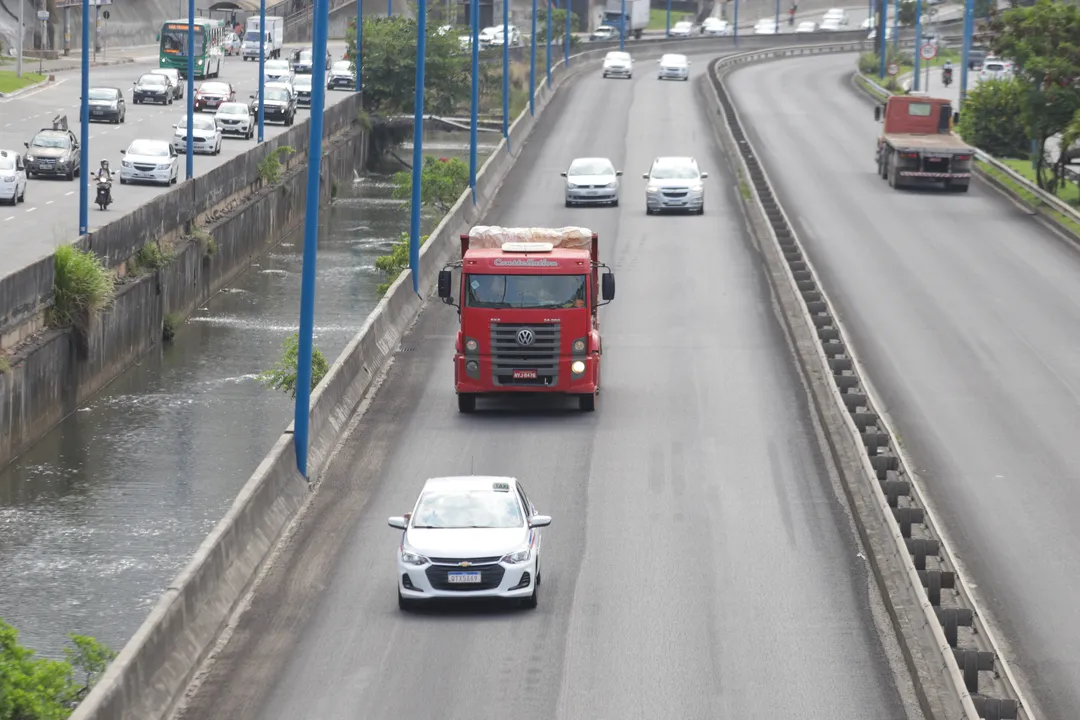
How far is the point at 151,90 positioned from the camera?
91.9 meters

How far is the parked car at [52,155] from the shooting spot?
60.0 meters

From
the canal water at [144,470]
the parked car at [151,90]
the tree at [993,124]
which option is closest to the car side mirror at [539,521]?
the canal water at [144,470]

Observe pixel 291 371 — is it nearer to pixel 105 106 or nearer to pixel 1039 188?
pixel 1039 188

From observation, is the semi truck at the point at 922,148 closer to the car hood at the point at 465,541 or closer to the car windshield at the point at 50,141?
the car windshield at the point at 50,141

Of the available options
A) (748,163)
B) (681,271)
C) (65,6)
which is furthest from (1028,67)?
(65,6)

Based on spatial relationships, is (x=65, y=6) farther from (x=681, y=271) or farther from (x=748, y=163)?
(x=681, y=271)

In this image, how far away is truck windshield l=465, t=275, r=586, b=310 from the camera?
30.5 metres

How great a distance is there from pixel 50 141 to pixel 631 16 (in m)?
92.5

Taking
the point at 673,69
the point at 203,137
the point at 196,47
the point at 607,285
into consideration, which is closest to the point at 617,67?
the point at 673,69

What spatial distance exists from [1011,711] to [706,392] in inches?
661

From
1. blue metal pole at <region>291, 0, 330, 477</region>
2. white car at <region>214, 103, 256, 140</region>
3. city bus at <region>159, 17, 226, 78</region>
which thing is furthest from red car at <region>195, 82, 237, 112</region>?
blue metal pole at <region>291, 0, 330, 477</region>

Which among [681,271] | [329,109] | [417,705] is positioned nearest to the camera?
[417,705]

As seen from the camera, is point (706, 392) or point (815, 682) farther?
point (706, 392)

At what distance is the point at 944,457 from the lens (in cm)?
2819
